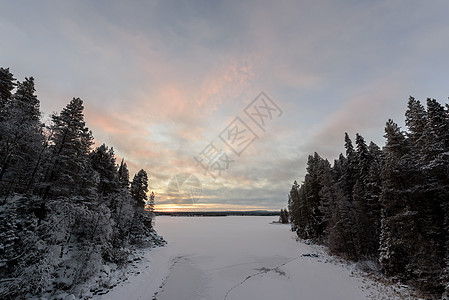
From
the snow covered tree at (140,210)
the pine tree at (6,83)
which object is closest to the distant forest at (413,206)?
the snow covered tree at (140,210)

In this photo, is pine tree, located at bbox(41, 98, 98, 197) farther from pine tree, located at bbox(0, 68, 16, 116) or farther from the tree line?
pine tree, located at bbox(0, 68, 16, 116)

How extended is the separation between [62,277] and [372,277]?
Answer: 28.8m

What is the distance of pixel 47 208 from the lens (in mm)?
18469

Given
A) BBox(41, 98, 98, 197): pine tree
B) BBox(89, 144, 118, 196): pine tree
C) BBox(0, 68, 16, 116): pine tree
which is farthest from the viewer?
BBox(89, 144, 118, 196): pine tree

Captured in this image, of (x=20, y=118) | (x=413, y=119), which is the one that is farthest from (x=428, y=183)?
(x=20, y=118)

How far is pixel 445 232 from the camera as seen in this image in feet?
50.0

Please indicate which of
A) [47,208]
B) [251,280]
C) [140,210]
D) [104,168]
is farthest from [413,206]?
[104,168]

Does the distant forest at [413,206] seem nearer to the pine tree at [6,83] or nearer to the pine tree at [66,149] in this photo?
the pine tree at [66,149]

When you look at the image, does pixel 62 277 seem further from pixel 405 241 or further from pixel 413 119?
pixel 413 119

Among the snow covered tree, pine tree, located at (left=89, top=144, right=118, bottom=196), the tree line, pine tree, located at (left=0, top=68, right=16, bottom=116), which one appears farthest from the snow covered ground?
pine tree, located at (left=0, top=68, right=16, bottom=116)

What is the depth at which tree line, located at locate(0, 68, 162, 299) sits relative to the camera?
13.1 metres

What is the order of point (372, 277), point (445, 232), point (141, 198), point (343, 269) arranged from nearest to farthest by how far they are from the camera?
point (445, 232)
point (372, 277)
point (343, 269)
point (141, 198)

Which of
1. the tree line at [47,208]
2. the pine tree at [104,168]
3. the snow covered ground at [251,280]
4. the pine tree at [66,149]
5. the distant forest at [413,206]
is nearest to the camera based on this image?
the tree line at [47,208]

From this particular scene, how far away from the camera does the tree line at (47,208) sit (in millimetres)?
13109
